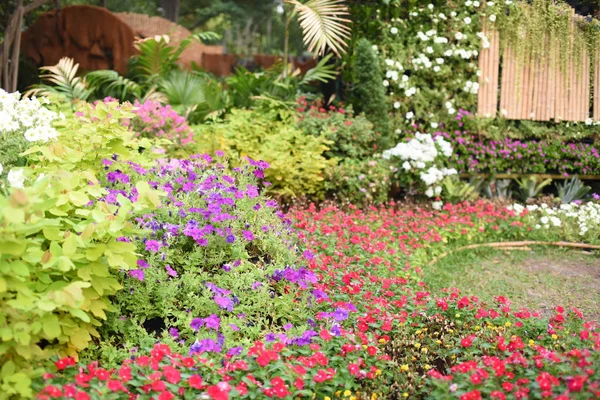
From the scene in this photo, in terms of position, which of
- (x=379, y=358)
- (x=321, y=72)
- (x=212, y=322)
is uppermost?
(x=321, y=72)

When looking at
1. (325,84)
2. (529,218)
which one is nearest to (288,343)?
(529,218)

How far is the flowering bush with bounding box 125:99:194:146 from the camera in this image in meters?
6.47

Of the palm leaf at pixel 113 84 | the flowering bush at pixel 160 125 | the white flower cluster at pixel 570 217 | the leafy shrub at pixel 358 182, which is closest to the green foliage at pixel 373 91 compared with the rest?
the leafy shrub at pixel 358 182

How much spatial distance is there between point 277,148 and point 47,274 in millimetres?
4002

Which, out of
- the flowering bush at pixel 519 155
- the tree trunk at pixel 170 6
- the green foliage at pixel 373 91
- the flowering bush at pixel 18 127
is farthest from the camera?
the tree trunk at pixel 170 6

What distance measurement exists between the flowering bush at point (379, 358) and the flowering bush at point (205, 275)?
0.55 feet

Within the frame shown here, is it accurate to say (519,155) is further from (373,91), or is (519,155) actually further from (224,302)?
(224,302)

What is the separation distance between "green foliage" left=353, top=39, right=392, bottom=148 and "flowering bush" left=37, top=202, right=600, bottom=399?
339cm

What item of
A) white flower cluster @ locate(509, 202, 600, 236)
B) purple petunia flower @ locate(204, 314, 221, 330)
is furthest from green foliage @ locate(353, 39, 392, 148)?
purple petunia flower @ locate(204, 314, 221, 330)

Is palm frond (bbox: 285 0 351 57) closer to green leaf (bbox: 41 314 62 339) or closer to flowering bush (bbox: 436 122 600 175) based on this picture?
flowering bush (bbox: 436 122 600 175)

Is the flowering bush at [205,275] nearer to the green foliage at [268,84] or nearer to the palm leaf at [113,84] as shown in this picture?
the green foliage at [268,84]

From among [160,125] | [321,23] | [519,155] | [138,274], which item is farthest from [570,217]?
[138,274]

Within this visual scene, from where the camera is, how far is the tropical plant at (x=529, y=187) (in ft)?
26.1

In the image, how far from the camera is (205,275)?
342cm
